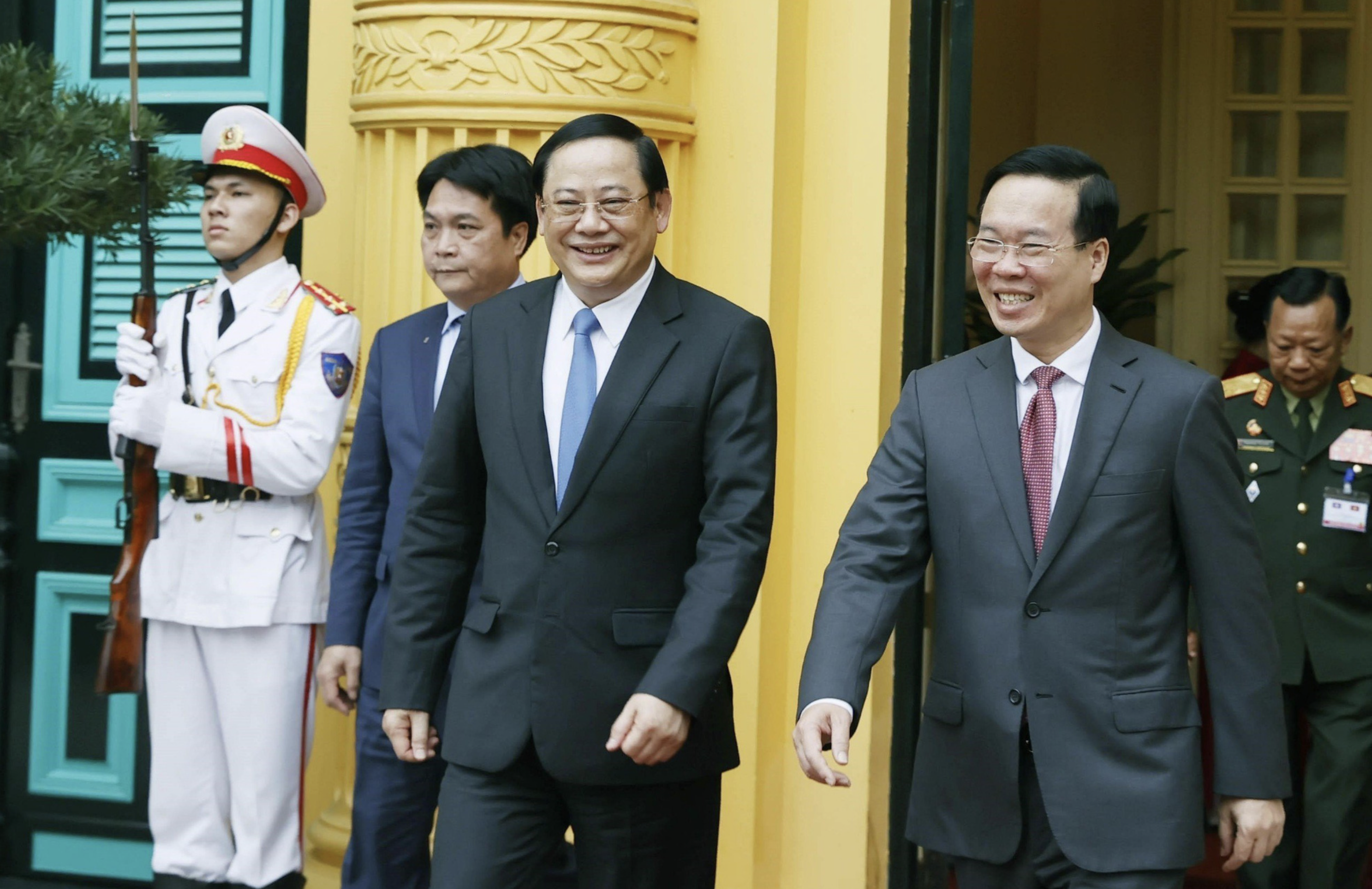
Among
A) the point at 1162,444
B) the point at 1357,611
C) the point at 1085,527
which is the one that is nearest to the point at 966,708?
the point at 1085,527

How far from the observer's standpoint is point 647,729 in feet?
9.41

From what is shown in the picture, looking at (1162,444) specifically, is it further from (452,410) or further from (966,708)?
(452,410)

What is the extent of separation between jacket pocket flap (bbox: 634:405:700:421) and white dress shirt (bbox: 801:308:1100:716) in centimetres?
58

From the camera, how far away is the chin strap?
13.6 ft

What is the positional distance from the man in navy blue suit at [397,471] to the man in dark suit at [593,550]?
0.60 metres

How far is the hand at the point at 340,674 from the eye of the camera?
3.84 m

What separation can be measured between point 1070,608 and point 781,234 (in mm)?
2061

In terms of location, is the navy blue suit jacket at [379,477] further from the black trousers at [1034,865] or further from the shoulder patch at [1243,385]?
the shoulder patch at [1243,385]

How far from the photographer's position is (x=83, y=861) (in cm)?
512

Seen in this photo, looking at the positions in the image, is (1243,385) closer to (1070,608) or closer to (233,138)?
(1070,608)

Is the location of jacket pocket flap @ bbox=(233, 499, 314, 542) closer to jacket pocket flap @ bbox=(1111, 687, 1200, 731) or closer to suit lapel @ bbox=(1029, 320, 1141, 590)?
suit lapel @ bbox=(1029, 320, 1141, 590)

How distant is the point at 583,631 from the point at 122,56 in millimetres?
2933

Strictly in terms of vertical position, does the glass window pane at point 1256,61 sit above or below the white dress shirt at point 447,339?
above

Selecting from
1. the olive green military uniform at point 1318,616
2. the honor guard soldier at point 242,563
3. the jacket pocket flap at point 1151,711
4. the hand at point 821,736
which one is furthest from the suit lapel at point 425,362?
the olive green military uniform at point 1318,616
